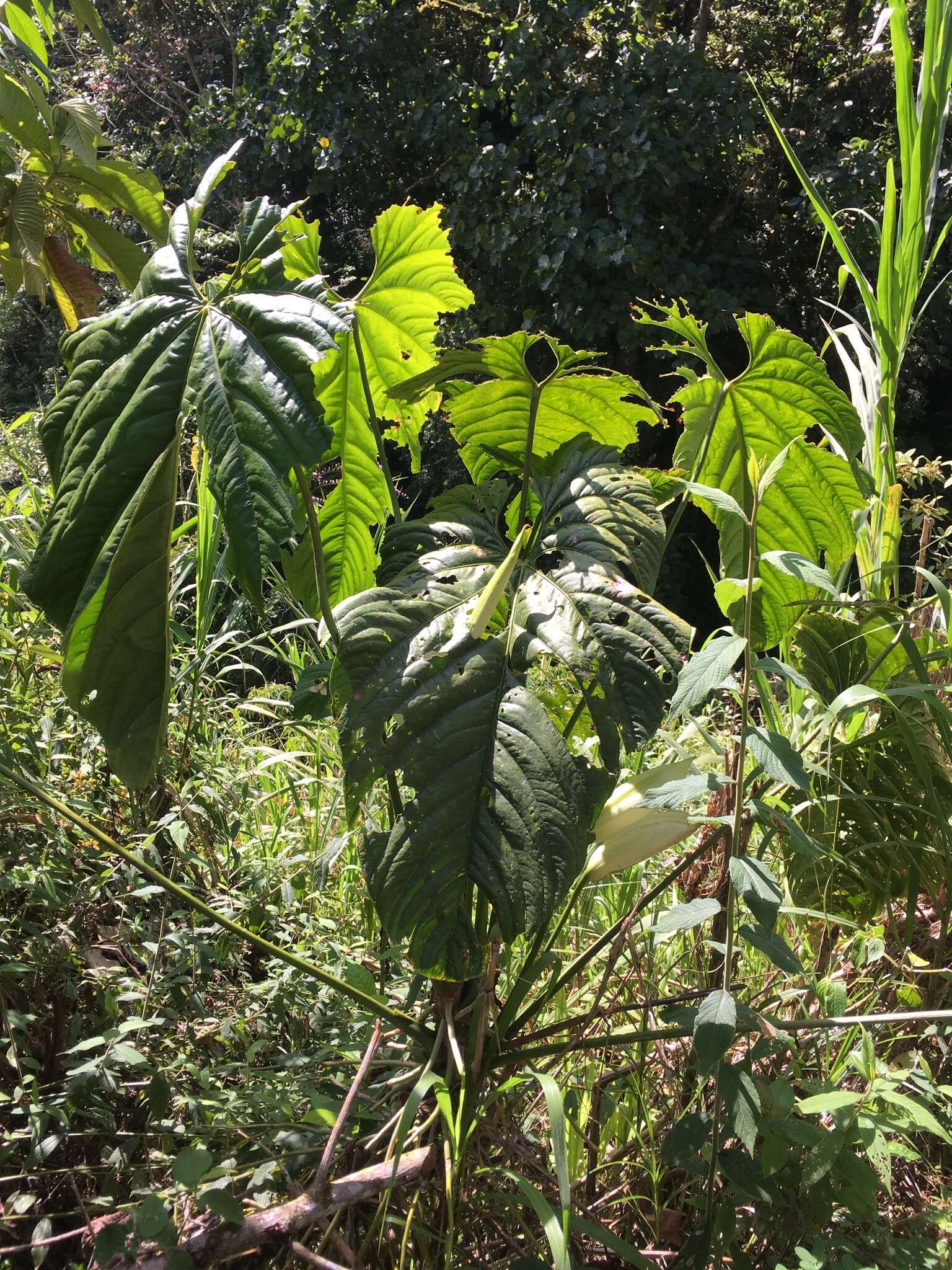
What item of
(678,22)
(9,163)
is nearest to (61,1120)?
(9,163)

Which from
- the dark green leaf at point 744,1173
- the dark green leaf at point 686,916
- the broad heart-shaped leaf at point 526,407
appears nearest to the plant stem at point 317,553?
the broad heart-shaped leaf at point 526,407

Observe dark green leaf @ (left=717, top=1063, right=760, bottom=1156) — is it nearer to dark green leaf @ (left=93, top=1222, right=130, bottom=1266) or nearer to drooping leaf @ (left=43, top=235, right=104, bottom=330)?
dark green leaf @ (left=93, top=1222, right=130, bottom=1266)

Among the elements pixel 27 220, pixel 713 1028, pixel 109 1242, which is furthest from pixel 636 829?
pixel 27 220

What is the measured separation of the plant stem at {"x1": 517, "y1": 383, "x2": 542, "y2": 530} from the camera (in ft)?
3.69

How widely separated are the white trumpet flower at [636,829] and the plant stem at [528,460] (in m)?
0.31

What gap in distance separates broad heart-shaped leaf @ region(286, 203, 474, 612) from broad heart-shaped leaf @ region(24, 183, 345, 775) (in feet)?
Answer: 0.84

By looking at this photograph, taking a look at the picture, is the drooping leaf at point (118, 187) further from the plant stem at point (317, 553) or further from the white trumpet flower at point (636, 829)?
the white trumpet flower at point (636, 829)

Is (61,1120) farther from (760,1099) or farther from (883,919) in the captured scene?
(883,919)

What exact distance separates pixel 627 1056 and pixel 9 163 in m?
1.38

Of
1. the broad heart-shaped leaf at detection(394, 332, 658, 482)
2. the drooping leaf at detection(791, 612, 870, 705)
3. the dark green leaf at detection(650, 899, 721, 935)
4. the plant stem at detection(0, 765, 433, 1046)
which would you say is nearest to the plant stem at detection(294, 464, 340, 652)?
the broad heart-shaped leaf at detection(394, 332, 658, 482)

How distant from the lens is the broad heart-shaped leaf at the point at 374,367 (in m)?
1.26

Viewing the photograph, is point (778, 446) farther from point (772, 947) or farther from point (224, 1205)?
point (224, 1205)

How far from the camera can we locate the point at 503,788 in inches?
36.4

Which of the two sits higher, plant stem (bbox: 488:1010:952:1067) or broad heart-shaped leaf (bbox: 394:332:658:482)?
broad heart-shaped leaf (bbox: 394:332:658:482)
